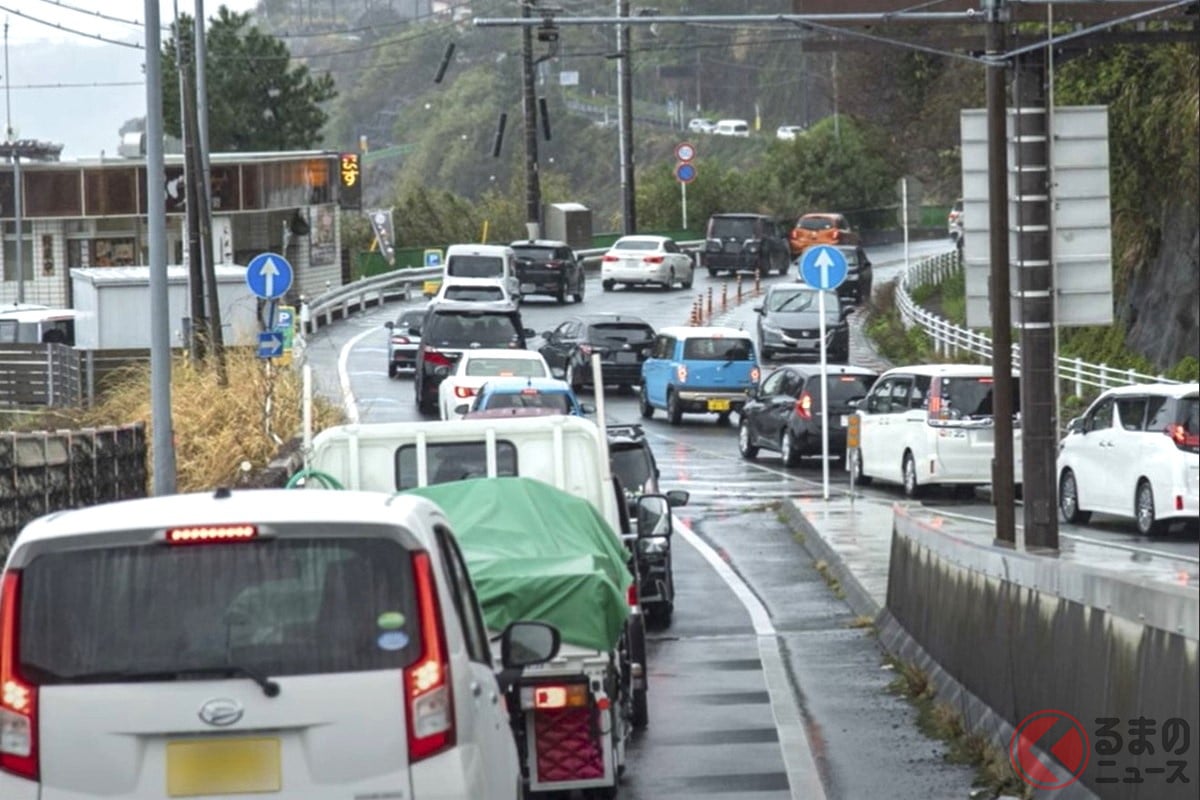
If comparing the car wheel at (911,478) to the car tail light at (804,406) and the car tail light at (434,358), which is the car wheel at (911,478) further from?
the car tail light at (434,358)

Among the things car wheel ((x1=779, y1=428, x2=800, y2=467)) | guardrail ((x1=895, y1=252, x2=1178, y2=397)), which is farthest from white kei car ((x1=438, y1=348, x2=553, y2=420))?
guardrail ((x1=895, y1=252, x2=1178, y2=397))

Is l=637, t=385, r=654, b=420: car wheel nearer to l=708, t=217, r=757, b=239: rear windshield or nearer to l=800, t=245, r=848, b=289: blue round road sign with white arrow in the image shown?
l=800, t=245, r=848, b=289: blue round road sign with white arrow

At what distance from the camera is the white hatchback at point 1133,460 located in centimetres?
2258

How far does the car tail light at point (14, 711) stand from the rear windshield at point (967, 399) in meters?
24.6

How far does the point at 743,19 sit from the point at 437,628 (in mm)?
16126

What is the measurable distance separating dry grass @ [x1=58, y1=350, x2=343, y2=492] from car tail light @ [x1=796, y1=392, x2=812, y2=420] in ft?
24.3

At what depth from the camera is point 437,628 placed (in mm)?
7223

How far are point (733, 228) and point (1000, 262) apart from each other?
170 ft

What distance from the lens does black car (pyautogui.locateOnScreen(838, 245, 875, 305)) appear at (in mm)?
64562

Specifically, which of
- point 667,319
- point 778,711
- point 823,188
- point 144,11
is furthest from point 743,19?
point 823,188

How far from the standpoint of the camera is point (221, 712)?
703 cm

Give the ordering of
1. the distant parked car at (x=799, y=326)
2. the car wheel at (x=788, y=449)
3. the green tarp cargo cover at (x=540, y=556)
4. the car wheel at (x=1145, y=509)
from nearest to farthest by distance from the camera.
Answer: the green tarp cargo cover at (x=540, y=556) < the car wheel at (x=1145, y=509) < the car wheel at (x=788, y=449) < the distant parked car at (x=799, y=326)

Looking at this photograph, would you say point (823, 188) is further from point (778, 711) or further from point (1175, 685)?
point (1175, 685)

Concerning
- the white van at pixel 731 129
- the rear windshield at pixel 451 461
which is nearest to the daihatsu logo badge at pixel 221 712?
the rear windshield at pixel 451 461
